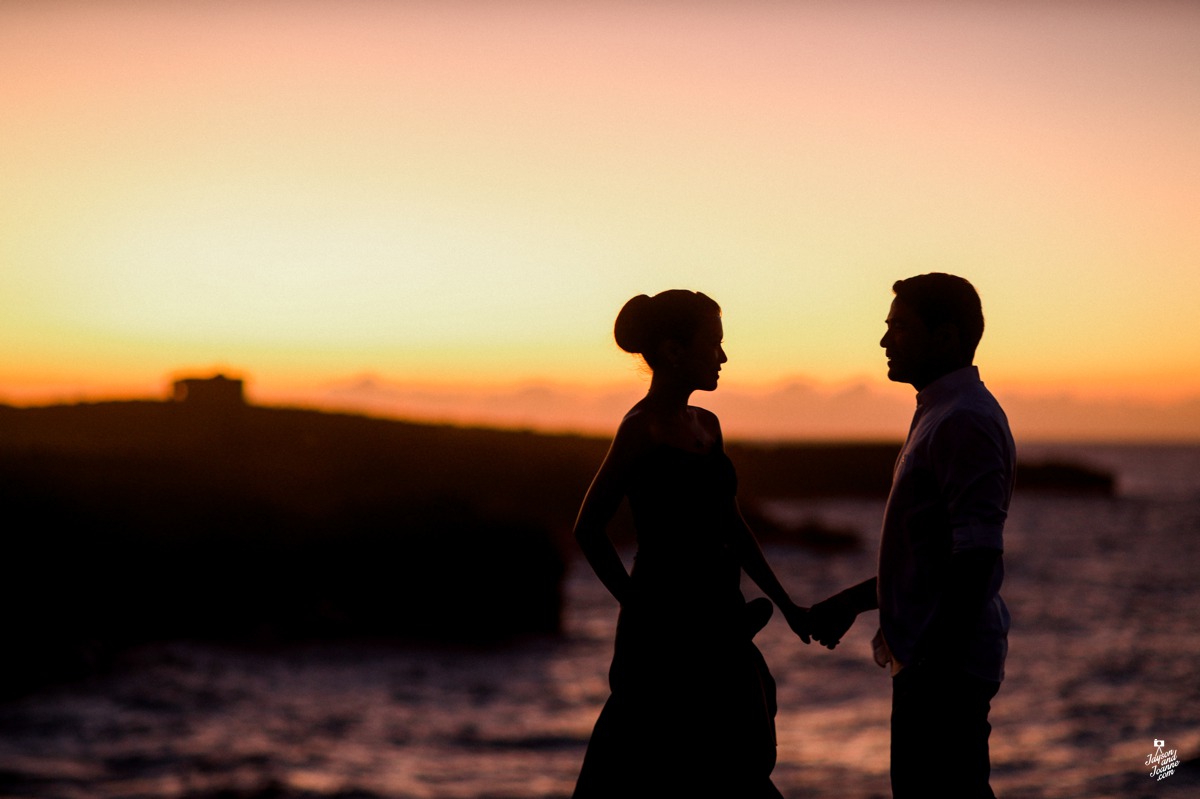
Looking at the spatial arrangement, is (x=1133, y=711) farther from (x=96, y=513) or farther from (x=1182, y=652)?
(x=96, y=513)

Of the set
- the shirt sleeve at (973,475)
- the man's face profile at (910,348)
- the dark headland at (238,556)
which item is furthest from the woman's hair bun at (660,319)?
the dark headland at (238,556)

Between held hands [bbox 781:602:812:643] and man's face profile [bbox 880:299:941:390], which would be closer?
man's face profile [bbox 880:299:941:390]

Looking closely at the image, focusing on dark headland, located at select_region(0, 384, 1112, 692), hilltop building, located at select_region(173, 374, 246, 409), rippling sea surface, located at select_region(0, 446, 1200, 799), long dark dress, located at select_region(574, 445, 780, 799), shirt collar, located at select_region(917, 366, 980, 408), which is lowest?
rippling sea surface, located at select_region(0, 446, 1200, 799)

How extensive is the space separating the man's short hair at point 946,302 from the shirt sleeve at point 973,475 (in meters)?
0.38

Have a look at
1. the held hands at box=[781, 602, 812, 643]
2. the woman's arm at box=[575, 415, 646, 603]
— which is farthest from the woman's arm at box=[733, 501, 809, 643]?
the woman's arm at box=[575, 415, 646, 603]

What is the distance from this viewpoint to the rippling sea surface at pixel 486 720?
591 inches

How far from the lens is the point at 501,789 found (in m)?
15.1

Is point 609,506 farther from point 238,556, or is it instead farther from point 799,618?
point 238,556

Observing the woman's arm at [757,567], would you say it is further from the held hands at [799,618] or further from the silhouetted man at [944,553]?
the silhouetted man at [944,553]

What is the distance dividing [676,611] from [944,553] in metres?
1.19

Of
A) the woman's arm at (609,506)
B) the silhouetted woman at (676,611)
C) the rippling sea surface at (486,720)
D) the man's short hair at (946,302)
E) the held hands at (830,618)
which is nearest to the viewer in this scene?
the man's short hair at (946,302)

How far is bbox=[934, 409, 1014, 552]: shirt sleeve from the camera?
4.13m

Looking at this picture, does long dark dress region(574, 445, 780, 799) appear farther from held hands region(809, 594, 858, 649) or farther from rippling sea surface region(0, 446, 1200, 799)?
rippling sea surface region(0, 446, 1200, 799)

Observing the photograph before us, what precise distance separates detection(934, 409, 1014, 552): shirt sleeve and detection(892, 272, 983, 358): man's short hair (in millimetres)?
385
